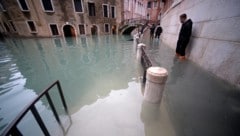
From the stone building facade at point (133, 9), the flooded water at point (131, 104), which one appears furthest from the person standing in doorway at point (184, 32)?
the stone building facade at point (133, 9)

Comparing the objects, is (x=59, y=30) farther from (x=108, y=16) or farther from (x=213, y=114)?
(x=213, y=114)

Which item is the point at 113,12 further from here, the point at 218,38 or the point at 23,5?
the point at 218,38

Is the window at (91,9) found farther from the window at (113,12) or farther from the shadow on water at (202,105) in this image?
the shadow on water at (202,105)

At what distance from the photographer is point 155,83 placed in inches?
93.8

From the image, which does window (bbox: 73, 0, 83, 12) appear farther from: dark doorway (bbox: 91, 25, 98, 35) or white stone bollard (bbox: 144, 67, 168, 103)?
white stone bollard (bbox: 144, 67, 168, 103)

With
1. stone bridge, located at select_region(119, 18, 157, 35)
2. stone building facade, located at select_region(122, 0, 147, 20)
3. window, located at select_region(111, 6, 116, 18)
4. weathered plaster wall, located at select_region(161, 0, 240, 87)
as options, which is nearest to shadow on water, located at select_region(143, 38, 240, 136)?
weathered plaster wall, located at select_region(161, 0, 240, 87)

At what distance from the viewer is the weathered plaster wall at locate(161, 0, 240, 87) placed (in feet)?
10.1

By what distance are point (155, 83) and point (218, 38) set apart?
3.23 meters

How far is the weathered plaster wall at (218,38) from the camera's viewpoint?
309cm

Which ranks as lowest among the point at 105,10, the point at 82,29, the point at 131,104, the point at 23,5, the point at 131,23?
the point at 131,104

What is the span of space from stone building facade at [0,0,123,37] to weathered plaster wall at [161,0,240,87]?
2055 cm

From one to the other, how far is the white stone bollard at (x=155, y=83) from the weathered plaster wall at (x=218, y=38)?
91.8 inches

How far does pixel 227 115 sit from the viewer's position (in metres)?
2.23

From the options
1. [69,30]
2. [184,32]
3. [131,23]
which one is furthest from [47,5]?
[184,32]
